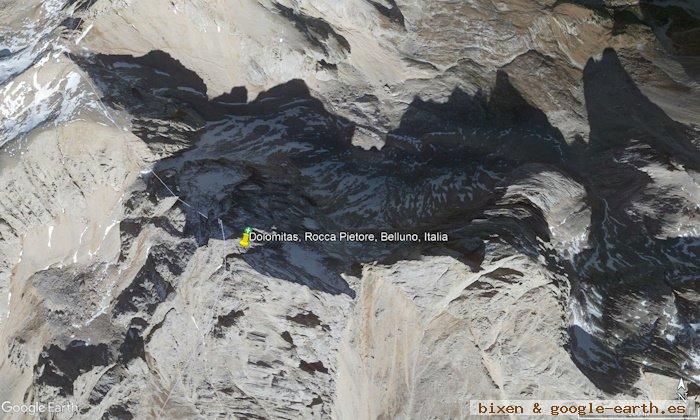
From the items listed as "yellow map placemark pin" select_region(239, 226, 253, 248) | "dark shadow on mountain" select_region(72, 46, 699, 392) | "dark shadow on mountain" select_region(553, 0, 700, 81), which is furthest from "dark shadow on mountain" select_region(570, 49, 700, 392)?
"yellow map placemark pin" select_region(239, 226, 253, 248)

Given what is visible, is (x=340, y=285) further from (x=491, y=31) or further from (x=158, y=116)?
(x=491, y=31)

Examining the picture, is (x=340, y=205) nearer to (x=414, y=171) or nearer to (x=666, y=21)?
(x=414, y=171)

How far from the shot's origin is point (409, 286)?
16406 millimetres

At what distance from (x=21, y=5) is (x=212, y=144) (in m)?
10.5

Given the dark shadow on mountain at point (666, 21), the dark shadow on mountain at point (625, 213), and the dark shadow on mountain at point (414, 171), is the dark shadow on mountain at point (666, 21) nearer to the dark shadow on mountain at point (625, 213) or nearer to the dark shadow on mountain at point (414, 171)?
the dark shadow on mountain at point (625, 213)

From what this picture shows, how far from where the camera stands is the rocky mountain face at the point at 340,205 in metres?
16.3

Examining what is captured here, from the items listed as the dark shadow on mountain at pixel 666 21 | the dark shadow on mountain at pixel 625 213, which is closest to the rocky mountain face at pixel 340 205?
the dark shadow on mountain at pixel 625 213

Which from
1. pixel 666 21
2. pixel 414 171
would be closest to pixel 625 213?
pixel 414 171

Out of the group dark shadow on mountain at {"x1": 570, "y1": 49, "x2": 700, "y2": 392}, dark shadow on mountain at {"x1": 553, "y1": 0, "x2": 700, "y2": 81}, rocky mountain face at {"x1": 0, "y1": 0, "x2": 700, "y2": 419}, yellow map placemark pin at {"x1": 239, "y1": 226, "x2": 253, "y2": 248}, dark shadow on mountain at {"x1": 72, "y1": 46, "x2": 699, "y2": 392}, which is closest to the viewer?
dark shadow on mountain at {"x1": 570, "y1": 49, "x2": 700, "y2": 392}

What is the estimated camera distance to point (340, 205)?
2036 centimetres

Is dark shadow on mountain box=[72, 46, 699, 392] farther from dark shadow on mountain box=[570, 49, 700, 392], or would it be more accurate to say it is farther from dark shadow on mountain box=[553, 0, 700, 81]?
dark shadow on mountain box=[553, 0, 700, 81]

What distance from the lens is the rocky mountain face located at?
53.5ft

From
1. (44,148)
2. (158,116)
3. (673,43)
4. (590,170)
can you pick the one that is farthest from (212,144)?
(673,43)

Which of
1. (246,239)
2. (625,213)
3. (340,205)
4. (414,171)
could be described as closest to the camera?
(246,239)
